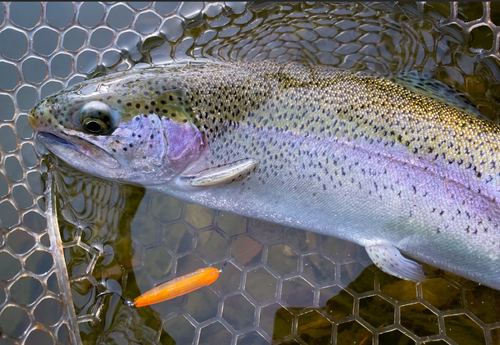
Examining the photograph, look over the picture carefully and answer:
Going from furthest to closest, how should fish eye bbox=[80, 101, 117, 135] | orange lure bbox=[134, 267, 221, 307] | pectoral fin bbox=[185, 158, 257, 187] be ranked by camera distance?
orange lure bbox=[134, 267, 221, 307] → pectoral fin bbox=[185, 158, 257, 187] → fish eye bbox=[80, 101, 117, 135]

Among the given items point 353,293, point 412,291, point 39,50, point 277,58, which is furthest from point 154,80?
point 412,291

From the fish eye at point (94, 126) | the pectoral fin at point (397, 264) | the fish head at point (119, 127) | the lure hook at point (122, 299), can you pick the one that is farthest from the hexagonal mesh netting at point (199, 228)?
the fish eye at point (94, 126)

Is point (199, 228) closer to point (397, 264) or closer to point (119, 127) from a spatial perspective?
point (119, 127)

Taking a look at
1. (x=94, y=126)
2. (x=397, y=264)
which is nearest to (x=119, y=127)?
(x=94, y=126)

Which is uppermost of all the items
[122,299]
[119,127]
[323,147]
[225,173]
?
[119,127]

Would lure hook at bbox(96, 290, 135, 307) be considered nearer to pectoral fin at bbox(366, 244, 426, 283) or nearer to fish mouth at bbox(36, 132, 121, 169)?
fish mouth at bbox(36, 132, 121, 169)

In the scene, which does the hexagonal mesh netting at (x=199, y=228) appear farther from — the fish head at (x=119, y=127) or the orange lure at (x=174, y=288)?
the fish head at (x=119, y=127)

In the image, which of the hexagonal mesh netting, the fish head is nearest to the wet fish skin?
the fish head
